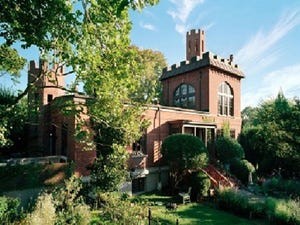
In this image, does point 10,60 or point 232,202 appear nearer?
point 10,60

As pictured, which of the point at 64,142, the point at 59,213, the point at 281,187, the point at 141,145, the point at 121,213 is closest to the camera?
the point at 121,213

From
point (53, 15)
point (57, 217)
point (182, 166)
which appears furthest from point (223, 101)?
point (53, 15)

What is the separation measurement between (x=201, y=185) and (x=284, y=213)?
5580 millimetres

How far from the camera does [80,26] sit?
7910mm

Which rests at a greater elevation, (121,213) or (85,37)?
(85,37)

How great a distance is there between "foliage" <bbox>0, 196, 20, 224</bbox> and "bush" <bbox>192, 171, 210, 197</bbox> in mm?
11096

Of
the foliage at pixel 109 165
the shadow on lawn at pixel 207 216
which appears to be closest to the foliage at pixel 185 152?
the shadow on lawn at pixel 207 216

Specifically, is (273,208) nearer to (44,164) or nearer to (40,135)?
(44,164)

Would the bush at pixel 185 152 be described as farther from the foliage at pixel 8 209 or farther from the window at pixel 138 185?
the foliage at pixel 8 209

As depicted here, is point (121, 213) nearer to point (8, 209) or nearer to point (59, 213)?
point (59, 213)

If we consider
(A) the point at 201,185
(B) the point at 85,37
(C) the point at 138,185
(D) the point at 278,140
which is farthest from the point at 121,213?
(D) the point at 278,140

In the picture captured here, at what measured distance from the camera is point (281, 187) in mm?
21109

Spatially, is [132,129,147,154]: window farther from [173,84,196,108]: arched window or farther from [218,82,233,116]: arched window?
[218,82,233,116]: arched window


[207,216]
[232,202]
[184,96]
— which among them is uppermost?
[184,96]
